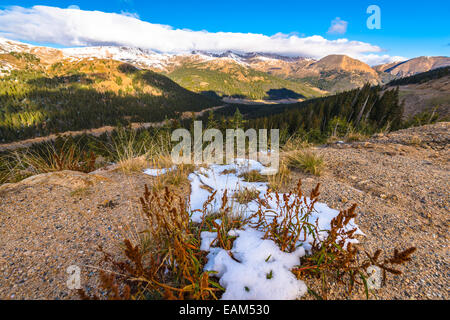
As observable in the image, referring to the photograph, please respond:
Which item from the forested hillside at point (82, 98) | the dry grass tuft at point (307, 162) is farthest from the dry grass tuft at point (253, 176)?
the forested hillside at point (82, 98)

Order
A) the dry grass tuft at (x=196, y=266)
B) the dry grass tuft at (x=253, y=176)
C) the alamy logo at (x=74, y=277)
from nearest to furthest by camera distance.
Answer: the dry grass tuft at (x=196, y=266) → the alamy logo at (x=74, y=277) → the dry grass tuft at (x=253, y=176)

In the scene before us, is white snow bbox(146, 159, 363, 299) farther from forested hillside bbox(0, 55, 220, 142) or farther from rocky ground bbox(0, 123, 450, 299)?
forested hillside bbox(0, 55, 220, 142)

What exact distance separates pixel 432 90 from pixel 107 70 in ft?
606

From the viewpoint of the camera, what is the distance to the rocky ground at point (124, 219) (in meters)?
1.51

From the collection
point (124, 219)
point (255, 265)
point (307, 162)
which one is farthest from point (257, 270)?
point (307, 162)

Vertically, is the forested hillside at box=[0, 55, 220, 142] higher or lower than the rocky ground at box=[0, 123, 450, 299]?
higher

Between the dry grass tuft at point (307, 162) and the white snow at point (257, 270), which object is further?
the dry grass tuft at point (307, 162)

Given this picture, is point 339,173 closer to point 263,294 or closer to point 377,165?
point 377,165

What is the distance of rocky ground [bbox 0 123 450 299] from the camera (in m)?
1.51

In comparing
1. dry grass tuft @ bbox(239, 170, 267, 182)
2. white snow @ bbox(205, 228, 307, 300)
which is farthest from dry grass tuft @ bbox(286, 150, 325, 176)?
white snow @ bbox(205, 228, 307, 300)

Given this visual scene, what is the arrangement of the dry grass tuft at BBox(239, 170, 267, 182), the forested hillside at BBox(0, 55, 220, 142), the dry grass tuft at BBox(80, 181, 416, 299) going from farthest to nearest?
the forested hillside at BBox(0, 55, 220, 142)
the dry grass tuft at BBox(239, 170, 267, 182)
the dry grass tuft at BBox(80, 181, 416, 299)

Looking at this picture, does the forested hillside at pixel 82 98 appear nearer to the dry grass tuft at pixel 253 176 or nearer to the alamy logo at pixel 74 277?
the dry grass tuft at pixel 253 176

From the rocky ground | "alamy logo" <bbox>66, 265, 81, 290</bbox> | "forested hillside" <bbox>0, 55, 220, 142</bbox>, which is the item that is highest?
"forested hillside" <bbox>0, 55, 220, 142</bbox>

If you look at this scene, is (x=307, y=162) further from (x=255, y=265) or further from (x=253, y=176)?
(x=255, y=265)
